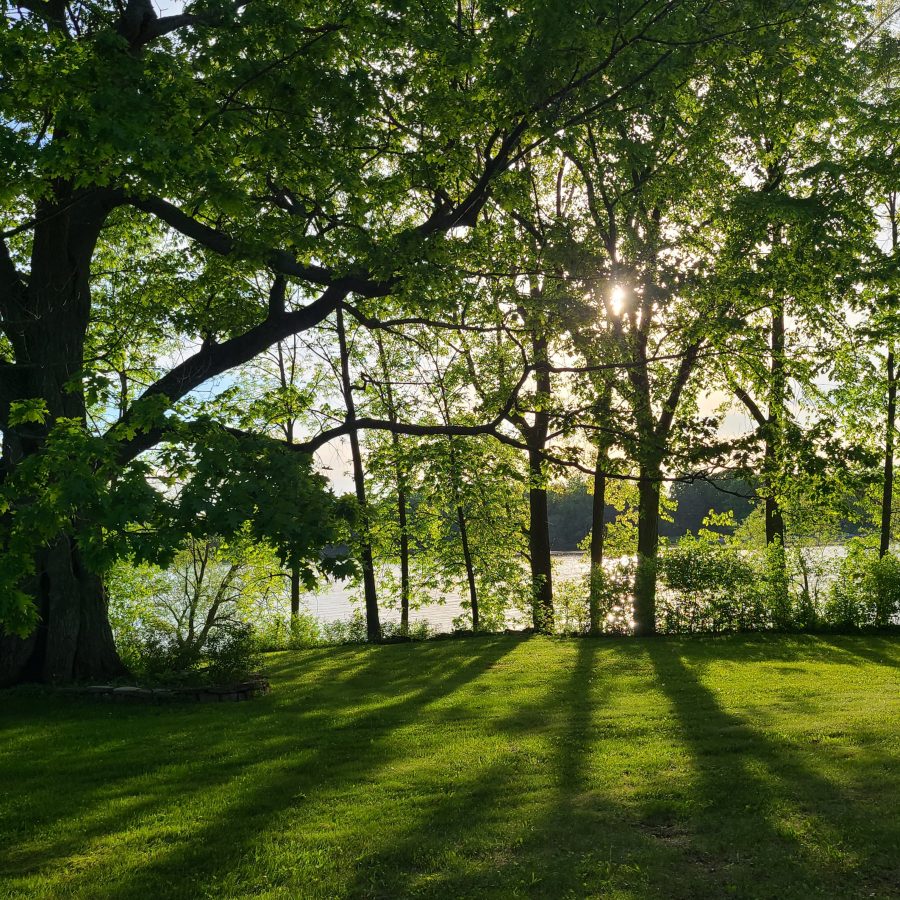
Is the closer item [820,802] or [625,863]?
[625,863]

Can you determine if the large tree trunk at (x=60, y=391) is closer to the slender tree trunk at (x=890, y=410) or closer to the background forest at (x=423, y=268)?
the background forest at (x=423, y=268)

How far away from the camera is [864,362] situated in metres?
19.2

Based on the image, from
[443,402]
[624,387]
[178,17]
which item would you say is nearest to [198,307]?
[178,17]

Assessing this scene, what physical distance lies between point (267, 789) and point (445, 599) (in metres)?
20.5

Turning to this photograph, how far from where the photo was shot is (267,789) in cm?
763

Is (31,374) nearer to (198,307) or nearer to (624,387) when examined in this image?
(198,307)

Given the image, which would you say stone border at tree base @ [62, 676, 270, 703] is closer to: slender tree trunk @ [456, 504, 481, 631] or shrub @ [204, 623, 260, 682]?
shrub @ [204, 623, 260, 682]

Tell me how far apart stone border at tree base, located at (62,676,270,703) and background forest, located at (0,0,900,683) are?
1.07 metres

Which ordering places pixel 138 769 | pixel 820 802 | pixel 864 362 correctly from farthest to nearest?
pixel 864 362 < pixel 138 769 < pixel 820 802

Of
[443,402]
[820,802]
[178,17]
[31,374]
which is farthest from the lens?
[443,402]

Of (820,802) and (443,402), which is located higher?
(443,402)

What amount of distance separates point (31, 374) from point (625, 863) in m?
11.3

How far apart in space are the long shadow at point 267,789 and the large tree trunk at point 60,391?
4.35 metres

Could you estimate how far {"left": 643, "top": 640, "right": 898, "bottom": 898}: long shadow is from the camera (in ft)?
16.9
